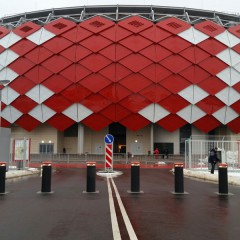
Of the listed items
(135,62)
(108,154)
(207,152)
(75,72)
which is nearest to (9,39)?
(75,72)

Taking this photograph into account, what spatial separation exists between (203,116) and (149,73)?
8.81 meters

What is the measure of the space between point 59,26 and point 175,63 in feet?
52.9

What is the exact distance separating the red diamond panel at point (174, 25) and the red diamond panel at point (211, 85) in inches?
294

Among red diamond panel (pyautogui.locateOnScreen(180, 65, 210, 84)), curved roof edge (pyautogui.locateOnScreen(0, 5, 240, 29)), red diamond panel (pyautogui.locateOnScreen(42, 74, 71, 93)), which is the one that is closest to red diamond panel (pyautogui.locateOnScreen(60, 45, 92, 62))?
red diamond panel (pyautogui.locateOnScreen(42, 74, 71, 93))

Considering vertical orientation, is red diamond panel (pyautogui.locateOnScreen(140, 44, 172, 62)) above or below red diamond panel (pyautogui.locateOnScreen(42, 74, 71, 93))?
above

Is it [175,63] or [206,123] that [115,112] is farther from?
[206,123]

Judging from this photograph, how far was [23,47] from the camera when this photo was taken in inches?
1779

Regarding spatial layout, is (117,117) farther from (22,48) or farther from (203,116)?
(22,48)

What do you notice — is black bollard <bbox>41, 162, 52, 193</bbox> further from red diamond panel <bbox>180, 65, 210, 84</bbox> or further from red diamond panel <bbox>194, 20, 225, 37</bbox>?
red diamond panel <bbox>194, 20, 225, 37</bbox>

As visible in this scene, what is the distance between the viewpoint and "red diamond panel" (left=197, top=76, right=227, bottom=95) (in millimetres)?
42844

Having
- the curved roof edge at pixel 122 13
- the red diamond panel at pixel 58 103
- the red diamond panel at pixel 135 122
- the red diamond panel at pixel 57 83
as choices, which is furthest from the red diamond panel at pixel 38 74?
the red diamond panel at pixel 135 122

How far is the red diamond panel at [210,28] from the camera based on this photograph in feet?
147

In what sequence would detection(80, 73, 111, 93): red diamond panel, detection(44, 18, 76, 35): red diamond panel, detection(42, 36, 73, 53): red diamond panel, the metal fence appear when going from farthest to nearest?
detection(44, 18, 76, 35): red diamond panel < detection(42, 36, 73, 53): red diamond panel < detection(80, 73, 111, 93): red diamond panel < the metal fence

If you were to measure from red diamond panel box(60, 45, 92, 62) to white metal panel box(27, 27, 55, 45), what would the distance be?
10.6 ft
